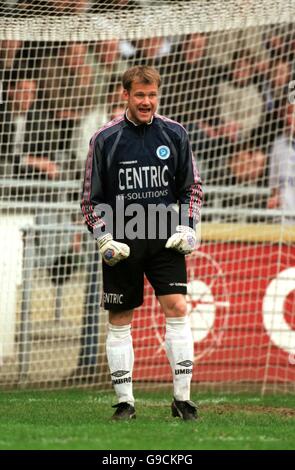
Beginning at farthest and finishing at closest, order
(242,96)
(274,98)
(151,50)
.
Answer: (242,96) → (274,98) → (151,50)

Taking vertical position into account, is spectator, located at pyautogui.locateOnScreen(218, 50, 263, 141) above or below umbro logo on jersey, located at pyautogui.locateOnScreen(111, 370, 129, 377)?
above

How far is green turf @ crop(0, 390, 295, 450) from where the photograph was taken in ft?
15.2

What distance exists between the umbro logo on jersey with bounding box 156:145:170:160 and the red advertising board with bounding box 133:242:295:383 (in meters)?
3.46

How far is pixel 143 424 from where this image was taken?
547 centimetres

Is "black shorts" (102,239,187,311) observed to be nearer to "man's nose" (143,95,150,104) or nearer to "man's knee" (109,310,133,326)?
"man's knee" (109,310,133,326)

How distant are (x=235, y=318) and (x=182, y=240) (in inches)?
141

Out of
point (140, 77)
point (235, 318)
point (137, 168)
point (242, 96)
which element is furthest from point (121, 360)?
point (242, 96)

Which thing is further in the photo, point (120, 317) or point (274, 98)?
point (274, 98)

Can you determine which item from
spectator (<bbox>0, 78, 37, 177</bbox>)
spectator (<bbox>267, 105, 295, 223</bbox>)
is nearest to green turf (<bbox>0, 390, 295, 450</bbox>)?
spectator (<bbox>0, 78, 37, 177</bbox>)

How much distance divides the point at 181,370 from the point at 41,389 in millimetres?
3151
